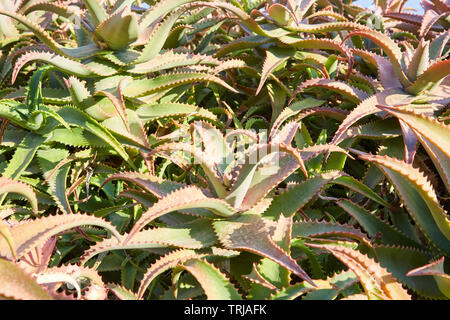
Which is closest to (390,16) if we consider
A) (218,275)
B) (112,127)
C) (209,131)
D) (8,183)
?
(209,131)

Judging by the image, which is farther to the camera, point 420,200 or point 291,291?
point 420,200

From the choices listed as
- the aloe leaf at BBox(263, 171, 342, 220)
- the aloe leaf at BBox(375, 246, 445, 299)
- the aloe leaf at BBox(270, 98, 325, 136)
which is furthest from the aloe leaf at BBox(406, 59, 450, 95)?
the aloe leaf at BBox(375, 246, 445, 299)

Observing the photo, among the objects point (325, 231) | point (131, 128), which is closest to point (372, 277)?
point (325, 231)

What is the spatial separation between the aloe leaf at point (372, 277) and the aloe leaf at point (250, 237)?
3.7 inches

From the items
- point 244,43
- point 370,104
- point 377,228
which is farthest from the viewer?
point 244,43

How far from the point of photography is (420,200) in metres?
0.86

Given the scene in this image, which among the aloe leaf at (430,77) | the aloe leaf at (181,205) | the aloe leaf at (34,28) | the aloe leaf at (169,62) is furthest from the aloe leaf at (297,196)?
the aloe leaf at (34,28)

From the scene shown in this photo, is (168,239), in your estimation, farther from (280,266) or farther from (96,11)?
(96,11)

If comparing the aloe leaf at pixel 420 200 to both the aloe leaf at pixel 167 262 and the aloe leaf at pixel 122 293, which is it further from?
the aloe leaf at pixel 122 293

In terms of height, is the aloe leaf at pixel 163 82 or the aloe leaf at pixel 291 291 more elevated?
the aloe leaf at pixel 163 82

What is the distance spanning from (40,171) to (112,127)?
232mm

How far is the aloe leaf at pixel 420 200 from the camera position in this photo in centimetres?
77

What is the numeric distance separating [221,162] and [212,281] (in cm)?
29
